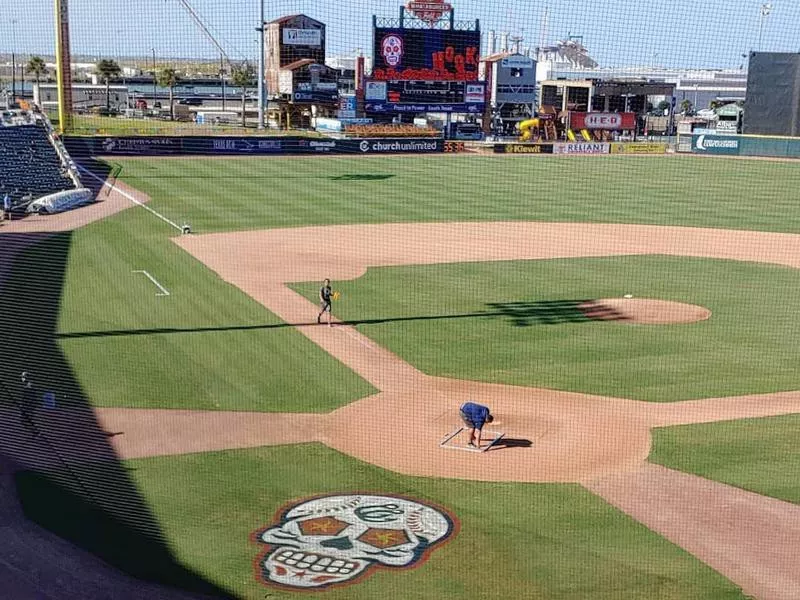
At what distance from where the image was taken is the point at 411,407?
12.4 metres

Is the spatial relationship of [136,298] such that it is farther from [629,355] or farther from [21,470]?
[629,355]

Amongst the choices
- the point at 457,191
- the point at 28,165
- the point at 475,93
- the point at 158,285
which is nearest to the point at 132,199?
the point at 28,165

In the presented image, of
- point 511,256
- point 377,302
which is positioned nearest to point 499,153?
point 511,256

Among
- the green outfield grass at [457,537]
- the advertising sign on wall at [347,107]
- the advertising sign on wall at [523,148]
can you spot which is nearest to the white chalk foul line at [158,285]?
the green outfield grass at [457,537]

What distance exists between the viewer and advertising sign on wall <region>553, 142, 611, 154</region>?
175ft

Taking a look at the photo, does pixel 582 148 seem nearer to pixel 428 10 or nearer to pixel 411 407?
pixel 428 10

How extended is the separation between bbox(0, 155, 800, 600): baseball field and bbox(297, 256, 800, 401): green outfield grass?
0.07 meters

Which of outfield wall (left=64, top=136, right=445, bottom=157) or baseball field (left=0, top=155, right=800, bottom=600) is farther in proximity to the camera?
outfield wall (left=64, top=136, right=445, bottom=157)

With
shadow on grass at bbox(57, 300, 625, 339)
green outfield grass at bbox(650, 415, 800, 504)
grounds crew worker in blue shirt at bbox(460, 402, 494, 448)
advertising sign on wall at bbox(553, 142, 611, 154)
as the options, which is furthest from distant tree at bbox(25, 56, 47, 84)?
green outfield grass at bbox(650, 415, 800, 504)

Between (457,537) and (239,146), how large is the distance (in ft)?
122

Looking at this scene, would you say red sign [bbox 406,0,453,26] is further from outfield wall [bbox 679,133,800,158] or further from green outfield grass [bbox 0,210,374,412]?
green outfield grass [bbox 0,210,374,412]

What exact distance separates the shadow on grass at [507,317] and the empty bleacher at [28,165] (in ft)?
42.0

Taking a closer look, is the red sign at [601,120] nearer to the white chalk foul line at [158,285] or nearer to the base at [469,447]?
the white chalk foul line at [158,285]

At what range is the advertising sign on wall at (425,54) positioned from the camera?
160 ft
